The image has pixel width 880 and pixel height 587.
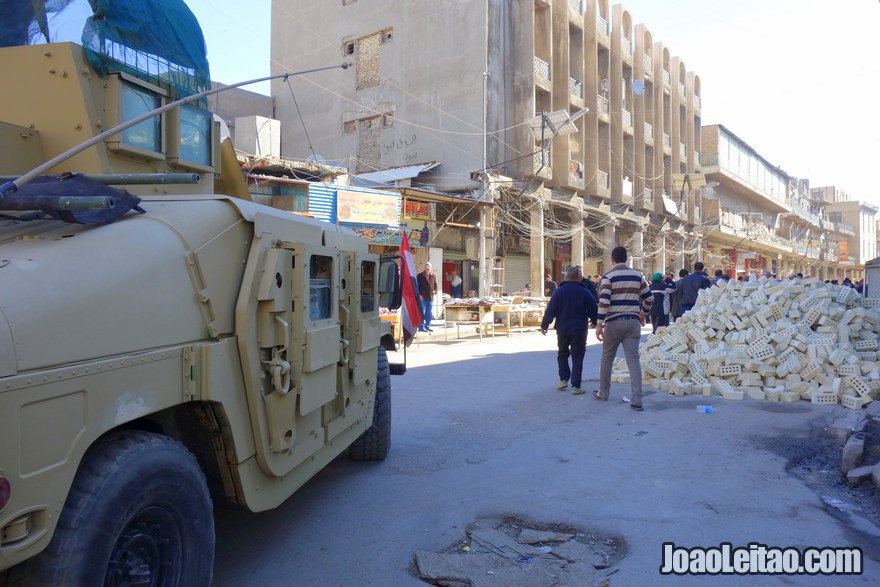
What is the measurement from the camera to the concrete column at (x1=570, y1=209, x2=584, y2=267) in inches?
1123

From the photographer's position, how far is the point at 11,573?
1999 mm

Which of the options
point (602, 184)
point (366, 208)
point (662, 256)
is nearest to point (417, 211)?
point (366, 208)

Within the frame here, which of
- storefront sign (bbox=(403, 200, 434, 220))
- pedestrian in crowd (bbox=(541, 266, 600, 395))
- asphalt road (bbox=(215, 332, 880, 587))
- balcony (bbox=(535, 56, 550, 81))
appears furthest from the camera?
balcony (bbox=(535, 56, 550, 81))

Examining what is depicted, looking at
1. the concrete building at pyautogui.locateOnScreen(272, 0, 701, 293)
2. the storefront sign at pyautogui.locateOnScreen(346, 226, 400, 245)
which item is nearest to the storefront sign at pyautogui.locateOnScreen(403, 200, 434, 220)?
the storefront sign at pyautogui.locateOnScreen(346, 226, 400, 245)

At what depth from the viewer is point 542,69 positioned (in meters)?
25.6

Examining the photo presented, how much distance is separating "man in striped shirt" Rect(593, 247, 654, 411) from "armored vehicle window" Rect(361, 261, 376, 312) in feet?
12.0

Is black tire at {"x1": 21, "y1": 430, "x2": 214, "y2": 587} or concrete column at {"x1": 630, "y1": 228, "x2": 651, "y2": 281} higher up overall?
concrete column at {"x1": 630, "y1": 228, "x2": 651, "y2": 281}

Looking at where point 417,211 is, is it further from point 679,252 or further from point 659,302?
point 679,252

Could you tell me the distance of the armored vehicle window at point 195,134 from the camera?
14.6 feet

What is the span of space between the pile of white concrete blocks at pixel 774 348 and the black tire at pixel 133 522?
7.10 m

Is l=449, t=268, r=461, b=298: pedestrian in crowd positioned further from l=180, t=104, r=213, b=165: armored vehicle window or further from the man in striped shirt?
l=180, t=104, r=213, b=165: armored vehicle window

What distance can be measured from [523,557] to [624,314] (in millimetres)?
4522

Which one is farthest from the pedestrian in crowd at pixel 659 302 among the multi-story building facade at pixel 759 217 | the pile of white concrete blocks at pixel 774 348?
the multi-story building facade at pixel 759 217

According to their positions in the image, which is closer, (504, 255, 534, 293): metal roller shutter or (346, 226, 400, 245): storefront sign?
(346, 226, 400, 245): storefront sign
